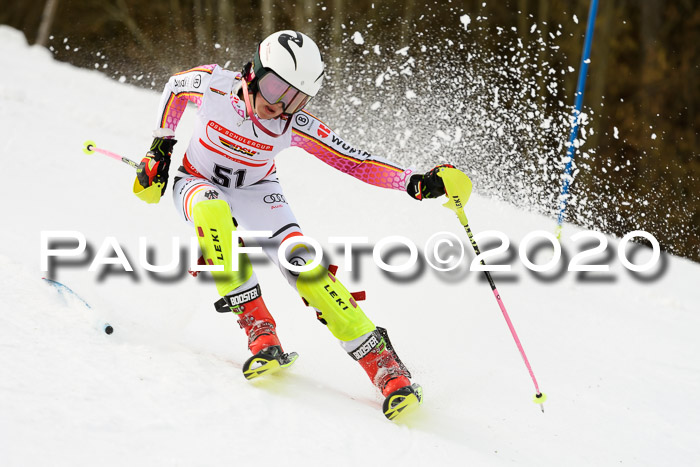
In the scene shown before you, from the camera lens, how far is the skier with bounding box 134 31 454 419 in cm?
292

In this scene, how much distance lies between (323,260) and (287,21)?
56.0ft

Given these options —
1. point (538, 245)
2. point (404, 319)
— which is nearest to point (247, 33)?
point (538, 245)

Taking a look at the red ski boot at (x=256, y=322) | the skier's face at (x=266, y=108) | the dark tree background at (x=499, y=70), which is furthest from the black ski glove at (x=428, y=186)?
the dark tree background at (x=499, y=70)

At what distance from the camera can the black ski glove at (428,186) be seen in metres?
3.24

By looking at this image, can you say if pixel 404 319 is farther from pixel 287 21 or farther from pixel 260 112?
pixel 287 21

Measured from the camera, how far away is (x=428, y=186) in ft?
10.7

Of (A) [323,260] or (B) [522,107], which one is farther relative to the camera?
(B) [522,107]

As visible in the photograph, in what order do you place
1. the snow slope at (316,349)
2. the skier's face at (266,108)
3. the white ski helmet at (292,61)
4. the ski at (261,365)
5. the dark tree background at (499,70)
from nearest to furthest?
the snow slope at (316,349) → the ski at (261,365) → the white ski helmet at (292,61) → the skier's face at (266,108) → the dark tree background at (499,70)

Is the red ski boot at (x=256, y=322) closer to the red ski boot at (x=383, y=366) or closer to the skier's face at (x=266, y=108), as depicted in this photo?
the red ski boot at (x=383, y=366)

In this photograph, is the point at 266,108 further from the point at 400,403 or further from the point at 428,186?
the point at 400,403

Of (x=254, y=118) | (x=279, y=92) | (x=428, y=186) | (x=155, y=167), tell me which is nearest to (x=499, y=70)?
(x=428, y=186)

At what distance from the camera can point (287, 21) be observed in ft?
62.4

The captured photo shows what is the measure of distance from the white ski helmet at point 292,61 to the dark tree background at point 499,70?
4736 millimetres

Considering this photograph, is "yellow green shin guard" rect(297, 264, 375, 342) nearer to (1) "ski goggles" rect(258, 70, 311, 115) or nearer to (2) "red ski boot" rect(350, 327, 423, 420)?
(2) "red ski boot" rect(350, 327, 423, 420)
